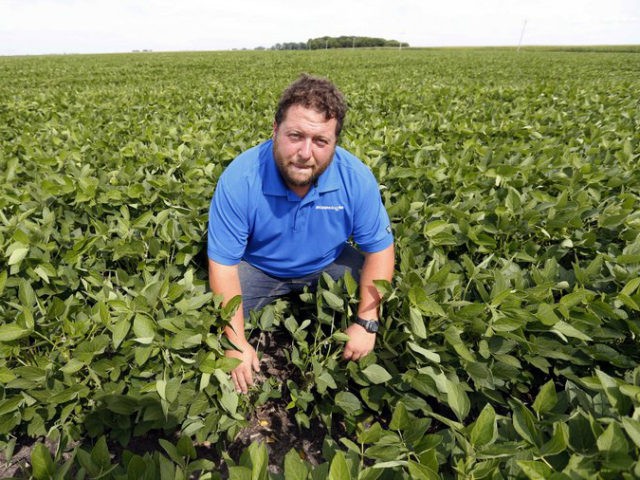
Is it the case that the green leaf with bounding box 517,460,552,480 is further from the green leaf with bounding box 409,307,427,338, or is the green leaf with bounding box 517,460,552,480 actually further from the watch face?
the watch face

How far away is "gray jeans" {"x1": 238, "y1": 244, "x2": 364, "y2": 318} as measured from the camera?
2547 mm

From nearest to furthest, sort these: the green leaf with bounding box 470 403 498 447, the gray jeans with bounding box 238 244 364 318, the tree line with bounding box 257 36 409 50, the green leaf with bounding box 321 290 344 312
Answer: the green leaf with bounding box 470 403 498 447 → the green leaf with bounding box 321 290 344 312 → the gray jeans with bounding box 238 244 364 318 → the tree line with bounding box 257 36 409 50

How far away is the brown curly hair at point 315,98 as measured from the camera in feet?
6.28

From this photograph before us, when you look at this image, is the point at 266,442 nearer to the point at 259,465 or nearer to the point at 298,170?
the point at 259,465

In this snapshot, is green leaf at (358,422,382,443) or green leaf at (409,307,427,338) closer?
green leaf at (358,422,382,443)

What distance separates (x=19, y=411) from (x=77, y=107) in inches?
235

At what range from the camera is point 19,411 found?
5.32ft

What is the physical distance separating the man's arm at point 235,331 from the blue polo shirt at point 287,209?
0.06 metres

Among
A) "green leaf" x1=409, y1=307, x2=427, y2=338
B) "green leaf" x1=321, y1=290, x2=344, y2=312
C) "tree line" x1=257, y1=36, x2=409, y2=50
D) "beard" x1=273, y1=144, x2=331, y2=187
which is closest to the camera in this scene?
"green leaf" x1=409, y1=307, x2=427, y2=338

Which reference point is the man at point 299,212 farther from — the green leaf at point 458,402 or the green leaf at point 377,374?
the green leaf at point 458,402

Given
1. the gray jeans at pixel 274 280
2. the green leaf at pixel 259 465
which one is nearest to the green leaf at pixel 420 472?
the green leaf at pixel 259 465

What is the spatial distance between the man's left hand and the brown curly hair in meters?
1.08

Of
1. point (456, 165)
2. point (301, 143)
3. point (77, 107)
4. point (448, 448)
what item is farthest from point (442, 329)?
point (77, 107)

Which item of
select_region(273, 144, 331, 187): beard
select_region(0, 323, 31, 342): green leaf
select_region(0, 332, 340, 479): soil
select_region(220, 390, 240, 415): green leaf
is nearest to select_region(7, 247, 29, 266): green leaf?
select_region(0, 323, 31, 342): green leaf
